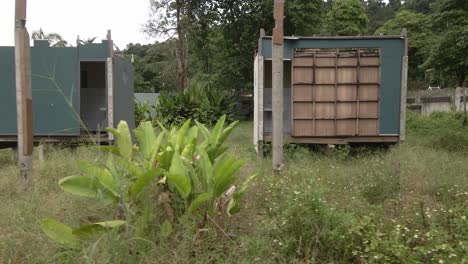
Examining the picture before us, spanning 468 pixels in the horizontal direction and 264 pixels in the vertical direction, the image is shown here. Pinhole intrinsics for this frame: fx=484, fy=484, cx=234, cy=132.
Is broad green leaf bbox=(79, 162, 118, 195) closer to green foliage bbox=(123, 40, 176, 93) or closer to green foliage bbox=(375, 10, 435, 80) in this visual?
green foliage bbox=(123, 40, 176, 93)

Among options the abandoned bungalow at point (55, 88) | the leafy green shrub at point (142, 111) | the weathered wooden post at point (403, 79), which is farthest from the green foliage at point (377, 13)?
the abandoned bungalow at point (55, 88)

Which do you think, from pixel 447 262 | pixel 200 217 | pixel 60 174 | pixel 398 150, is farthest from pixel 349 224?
pixel 398 150

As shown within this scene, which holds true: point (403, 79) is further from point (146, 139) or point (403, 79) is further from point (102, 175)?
point (102, 175)

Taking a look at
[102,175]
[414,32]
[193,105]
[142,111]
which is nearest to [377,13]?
[414,32]

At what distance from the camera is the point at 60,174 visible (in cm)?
674

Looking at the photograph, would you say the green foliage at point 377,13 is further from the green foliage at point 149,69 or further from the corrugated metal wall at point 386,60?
the corrugated metal wall at point 386,60

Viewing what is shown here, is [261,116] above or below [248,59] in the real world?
below

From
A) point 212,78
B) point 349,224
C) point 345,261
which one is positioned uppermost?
point 212,78

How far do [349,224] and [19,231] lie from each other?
9.49 feet

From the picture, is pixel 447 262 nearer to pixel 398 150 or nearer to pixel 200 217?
pixel 200 217

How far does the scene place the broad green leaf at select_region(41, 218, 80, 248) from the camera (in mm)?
3771

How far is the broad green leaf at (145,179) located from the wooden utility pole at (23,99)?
2402mm

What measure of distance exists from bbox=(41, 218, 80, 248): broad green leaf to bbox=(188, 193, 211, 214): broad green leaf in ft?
3.06

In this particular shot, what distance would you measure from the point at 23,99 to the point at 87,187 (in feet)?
7.58
